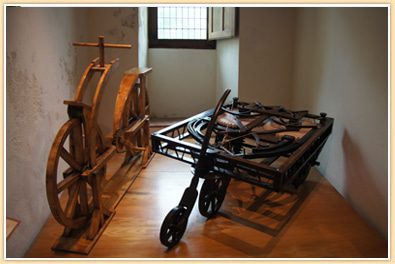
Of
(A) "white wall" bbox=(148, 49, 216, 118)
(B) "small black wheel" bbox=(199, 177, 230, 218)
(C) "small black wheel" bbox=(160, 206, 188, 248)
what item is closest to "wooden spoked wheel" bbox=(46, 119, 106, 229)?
(C) "small black wheel" bbox=(160, 206, 188, 248)

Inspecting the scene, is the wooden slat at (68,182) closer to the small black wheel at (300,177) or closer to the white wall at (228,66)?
the small black wheel at (300,177)

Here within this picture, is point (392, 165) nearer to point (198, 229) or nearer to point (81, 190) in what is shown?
point (198, 229)

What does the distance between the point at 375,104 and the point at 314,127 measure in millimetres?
439

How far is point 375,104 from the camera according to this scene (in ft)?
8.19

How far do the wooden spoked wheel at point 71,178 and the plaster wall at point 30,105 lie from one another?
0.19 m

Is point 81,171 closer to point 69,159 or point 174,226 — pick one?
point 69,159

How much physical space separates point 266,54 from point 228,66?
528mm

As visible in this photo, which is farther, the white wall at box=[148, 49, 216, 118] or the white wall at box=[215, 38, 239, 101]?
the white wall at box=[148, 49, 216, 118]

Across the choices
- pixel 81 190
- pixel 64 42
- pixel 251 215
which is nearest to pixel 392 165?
pixel 251 215

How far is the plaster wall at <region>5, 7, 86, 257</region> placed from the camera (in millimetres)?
2039

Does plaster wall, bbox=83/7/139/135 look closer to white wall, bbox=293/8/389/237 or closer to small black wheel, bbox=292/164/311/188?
white wall, bbox=293/8/389/237

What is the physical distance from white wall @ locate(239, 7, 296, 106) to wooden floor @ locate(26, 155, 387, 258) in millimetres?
1384

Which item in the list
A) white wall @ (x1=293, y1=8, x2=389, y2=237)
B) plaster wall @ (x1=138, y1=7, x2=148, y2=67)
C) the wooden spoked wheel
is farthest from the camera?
plaster wall @ (x1=138, y1=7, x2=148, y2=67)

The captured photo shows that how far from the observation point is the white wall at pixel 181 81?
5090mm
